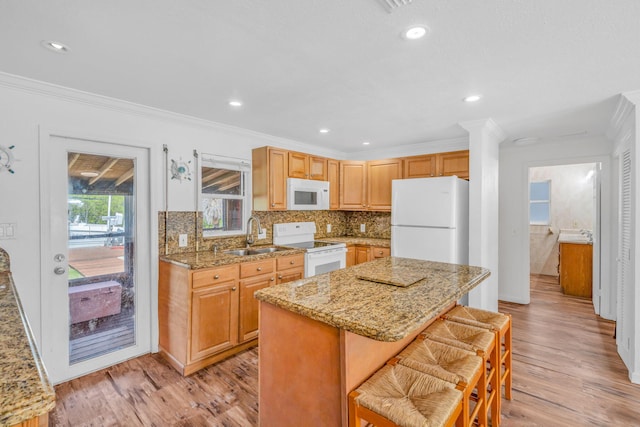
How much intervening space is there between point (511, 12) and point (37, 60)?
2.75 m

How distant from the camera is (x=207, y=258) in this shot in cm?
289

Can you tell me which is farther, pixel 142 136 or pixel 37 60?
pixel 142 136

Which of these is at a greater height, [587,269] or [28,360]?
[28,360]

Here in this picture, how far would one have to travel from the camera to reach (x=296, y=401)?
4.95 feet

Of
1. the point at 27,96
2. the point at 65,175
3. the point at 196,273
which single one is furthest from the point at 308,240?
the point at 27,96

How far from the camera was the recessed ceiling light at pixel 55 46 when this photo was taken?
5.72 ft

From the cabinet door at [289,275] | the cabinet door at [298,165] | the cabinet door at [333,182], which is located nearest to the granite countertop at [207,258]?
the cabinet door at [289,275]

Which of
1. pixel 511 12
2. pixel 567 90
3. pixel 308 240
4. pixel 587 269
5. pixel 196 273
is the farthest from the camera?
pixel 587 269

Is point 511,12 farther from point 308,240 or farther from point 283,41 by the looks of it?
point 308,240

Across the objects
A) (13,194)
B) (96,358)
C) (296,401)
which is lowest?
(96,358)

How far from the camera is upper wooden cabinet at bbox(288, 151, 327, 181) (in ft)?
13.0

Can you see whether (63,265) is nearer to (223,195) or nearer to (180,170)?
→ (180,170)

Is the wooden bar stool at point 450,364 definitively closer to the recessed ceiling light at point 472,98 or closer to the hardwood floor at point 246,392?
the hardwood floor at point 246,392

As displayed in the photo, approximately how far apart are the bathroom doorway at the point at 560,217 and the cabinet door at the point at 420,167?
294 centimetres
